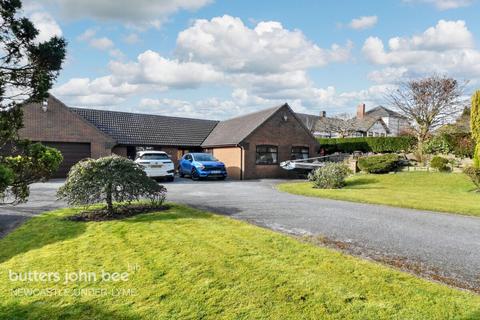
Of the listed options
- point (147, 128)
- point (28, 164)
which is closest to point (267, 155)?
point (147, 128)

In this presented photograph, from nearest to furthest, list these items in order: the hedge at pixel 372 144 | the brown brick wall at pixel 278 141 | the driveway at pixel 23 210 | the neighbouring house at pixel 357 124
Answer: the driveway at pixel 23 210, the brown brick wall at pixel 278 141, the hedge at pixel 372 144, the neighbouring house at pixel 357 124

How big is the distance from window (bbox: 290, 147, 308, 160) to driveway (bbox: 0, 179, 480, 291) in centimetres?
1474

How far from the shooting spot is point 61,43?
22.8ft

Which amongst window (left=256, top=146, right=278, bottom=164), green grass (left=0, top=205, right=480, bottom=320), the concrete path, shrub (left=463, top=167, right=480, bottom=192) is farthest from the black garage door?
shrub (left=463, top=167, right=480, bottom=192)

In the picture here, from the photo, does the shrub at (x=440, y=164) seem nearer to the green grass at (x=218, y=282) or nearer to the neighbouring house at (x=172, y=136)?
the neighbouring house at (x=172, y=136)

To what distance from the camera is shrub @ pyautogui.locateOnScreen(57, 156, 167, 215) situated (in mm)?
8641

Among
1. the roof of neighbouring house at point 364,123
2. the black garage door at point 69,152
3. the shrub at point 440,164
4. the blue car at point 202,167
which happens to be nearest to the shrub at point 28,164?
the blue car at point 202,167

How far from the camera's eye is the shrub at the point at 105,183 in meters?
8.64

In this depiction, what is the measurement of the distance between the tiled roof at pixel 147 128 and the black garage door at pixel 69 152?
2477 mm

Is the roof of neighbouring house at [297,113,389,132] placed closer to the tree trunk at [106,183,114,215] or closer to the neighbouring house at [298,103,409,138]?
the neighbouring house at [298,103,409,138]

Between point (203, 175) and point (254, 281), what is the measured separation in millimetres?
17103

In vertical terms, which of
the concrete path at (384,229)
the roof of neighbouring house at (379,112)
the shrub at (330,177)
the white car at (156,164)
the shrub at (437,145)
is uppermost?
the roof of neighbouring house at (379,112)

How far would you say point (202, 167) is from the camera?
2147 cm

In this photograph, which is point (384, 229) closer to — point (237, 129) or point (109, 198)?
point (109, 198)
